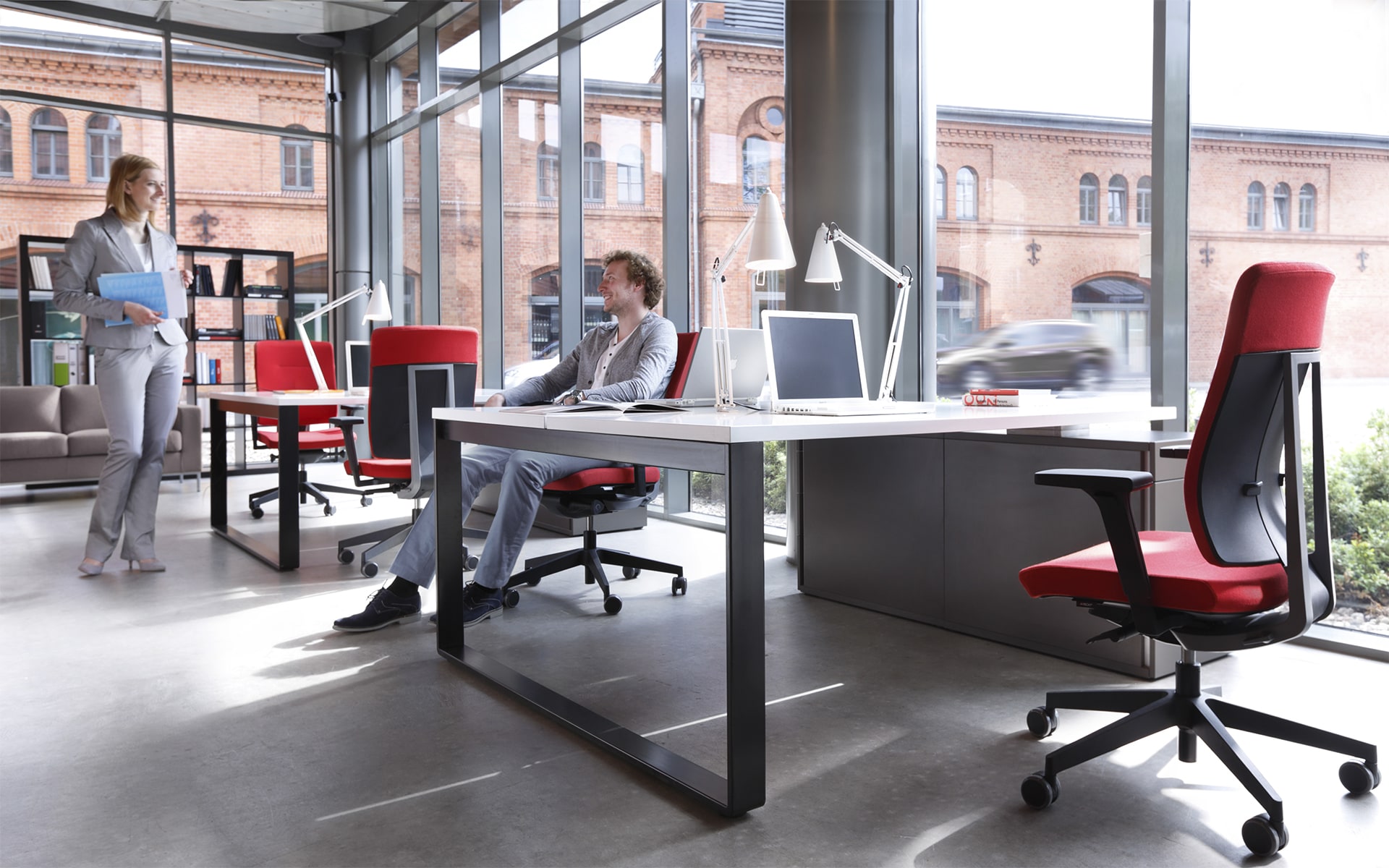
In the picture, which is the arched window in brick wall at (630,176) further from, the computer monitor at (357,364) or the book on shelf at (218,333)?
the book on shelf at (218,333)

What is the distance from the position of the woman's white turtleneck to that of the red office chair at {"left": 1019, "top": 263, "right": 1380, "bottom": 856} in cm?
405

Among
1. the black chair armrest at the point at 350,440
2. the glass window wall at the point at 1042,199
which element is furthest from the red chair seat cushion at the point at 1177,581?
the black chair armrest at the point at 350,440

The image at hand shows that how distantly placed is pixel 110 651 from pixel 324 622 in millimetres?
657

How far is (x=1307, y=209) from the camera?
3250 millimetres

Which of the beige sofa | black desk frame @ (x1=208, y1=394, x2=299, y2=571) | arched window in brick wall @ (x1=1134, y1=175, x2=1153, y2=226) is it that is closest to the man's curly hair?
black desk frame @ (x1=208, y1=394, x2=299, y2=571)

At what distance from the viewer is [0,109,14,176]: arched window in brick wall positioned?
9180 mm

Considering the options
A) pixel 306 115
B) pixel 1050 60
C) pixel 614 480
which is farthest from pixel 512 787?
pixel 306 115

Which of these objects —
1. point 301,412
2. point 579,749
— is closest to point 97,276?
point 301,412

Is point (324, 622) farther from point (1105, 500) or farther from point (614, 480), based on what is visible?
point (1105, 500)

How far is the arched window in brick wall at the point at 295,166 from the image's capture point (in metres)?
10.5

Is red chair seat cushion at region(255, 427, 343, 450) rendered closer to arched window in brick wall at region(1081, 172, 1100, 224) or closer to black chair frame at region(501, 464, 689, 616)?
black chair frame at region(501, 464, 689, 616)

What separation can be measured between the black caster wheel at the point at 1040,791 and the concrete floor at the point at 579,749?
25 millimetres

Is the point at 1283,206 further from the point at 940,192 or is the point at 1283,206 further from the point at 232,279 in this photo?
the point at 232,279

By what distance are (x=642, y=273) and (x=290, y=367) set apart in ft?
11.9
